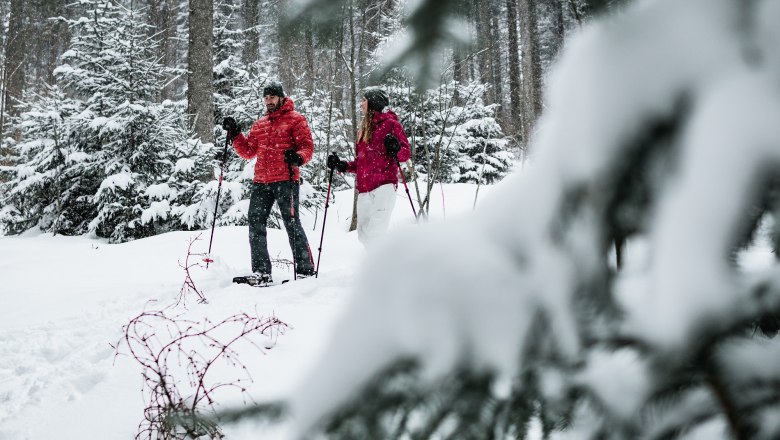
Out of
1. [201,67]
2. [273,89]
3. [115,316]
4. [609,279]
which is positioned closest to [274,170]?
[273,89]

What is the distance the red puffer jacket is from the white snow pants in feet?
2.42

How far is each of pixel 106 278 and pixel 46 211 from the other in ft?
16.7

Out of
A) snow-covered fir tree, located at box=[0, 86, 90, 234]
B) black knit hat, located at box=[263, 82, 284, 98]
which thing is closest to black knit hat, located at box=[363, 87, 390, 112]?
black knit hat, located at box=[263, 82, 284, 98]

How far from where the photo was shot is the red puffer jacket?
4.49 m

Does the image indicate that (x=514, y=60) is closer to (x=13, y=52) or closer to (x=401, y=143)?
(x=401, y=143)

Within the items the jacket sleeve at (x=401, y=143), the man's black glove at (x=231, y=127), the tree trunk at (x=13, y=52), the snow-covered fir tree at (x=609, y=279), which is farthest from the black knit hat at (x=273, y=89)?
the tree trunk at (x=13, y=52)

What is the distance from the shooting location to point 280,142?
4488mm

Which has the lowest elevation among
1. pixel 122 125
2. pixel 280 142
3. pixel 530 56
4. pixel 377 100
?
pixel 280 142

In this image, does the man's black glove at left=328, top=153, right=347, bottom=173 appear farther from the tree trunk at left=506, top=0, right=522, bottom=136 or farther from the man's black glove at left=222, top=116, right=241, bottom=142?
the tree trunk at left=506, top=0, right=522, bottom=136

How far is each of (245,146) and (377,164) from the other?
4.79 feet

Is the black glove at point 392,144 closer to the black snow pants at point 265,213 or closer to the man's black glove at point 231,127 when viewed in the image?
the black snow pants at point 265,213

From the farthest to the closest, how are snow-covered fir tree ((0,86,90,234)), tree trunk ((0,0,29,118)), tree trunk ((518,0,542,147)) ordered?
tree trunk ((0,0,29,118)), snow-covered fir tree ((0,86,90,234)), tree trunk ((518,0,542,147))

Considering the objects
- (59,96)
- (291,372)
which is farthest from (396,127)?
(59,96)

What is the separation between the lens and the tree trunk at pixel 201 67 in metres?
8.48
